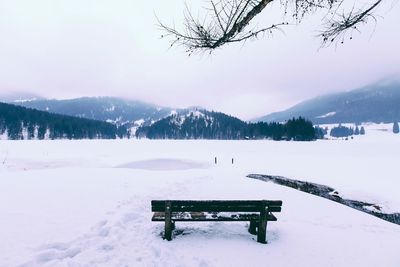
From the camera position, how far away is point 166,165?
36.4 meters

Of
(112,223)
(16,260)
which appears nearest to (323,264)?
(112,223)

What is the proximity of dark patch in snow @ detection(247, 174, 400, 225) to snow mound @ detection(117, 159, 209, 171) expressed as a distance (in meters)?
11.7

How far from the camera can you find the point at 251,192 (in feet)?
43.7

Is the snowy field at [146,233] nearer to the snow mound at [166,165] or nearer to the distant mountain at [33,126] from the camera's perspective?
the snow mound at [166,165]

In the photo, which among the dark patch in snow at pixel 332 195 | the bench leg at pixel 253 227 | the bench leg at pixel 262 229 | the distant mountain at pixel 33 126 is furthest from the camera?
the distant mountain at pixel 33 126

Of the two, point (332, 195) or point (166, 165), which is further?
point (166, 165)

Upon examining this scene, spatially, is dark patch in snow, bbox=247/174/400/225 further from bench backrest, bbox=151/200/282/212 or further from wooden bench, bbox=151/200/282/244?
bench backrest, bbox=151/200/282/212

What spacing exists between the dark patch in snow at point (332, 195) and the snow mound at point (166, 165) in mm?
11652

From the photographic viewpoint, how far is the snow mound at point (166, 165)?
34406 mm

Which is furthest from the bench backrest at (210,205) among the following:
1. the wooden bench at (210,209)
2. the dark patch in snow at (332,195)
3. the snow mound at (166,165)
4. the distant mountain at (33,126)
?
the distant mountain at (33,126)

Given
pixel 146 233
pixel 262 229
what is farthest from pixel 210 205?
pixel 146 233

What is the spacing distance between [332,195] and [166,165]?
21894 millimetres

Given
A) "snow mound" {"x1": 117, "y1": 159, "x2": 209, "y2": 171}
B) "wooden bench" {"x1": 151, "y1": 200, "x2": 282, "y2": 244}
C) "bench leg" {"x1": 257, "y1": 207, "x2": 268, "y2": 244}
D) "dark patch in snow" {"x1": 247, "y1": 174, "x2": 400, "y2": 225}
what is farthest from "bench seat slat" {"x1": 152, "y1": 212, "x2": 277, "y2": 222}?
"snow mound" {"x1": 117, "y1": 159, "x2": 209, "y2": 171}

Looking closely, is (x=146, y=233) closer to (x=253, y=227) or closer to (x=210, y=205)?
(x=210, y=205)
